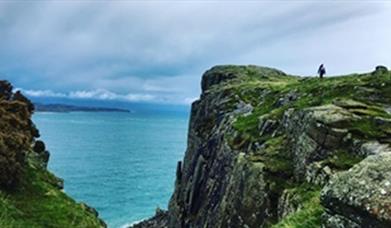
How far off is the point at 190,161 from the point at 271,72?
42324mm

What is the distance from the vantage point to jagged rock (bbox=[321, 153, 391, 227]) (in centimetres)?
995

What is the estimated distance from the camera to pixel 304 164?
90.4 ft

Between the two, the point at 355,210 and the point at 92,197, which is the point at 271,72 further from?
the point at 355,210

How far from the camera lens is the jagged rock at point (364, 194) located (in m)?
9.95

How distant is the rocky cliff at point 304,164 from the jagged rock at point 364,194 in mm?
20

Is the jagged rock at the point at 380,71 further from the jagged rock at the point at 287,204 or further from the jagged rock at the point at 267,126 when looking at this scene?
the jagged rock at the point at 287,204

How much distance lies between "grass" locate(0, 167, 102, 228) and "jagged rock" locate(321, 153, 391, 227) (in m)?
17.6

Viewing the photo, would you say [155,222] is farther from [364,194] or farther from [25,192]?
[364,194]

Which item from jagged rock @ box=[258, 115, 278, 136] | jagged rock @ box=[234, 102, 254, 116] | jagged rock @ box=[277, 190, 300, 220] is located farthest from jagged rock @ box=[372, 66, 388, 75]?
jagged rock @ box=[277, 190, 300, 220]

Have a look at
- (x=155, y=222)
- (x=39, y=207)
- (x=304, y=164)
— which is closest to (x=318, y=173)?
(x=304, y=164)

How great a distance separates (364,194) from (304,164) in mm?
17513

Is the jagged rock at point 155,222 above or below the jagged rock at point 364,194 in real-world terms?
below

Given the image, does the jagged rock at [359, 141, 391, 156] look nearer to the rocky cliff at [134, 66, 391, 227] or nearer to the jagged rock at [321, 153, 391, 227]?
the rocky cliff at [134, 66, 391, 227]

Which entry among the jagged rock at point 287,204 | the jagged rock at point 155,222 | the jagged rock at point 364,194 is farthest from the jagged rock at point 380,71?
the jagged rock at point 155,222
